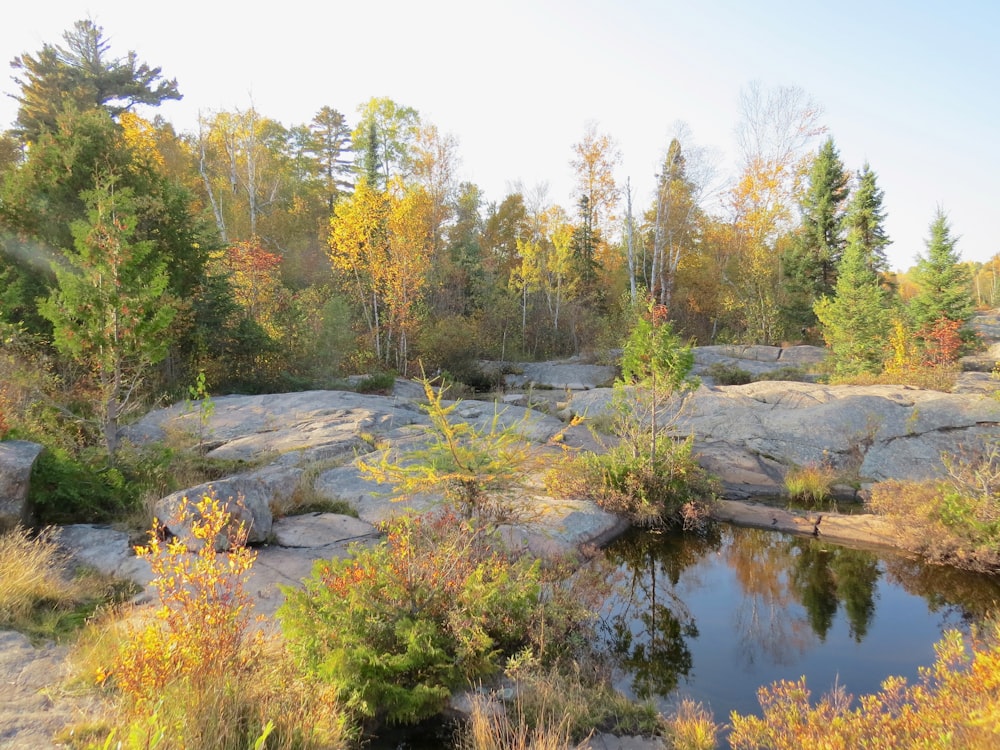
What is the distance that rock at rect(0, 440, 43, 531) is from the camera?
539 cm

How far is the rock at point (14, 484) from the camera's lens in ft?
17.7

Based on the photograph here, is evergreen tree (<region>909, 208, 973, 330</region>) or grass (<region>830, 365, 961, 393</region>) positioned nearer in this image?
grass (<region>830, 365, 961, 393</region>)

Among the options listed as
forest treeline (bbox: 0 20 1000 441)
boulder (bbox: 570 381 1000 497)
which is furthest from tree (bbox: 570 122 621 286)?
boulder (bbox: 570 381 1000 497)

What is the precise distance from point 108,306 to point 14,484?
238 cm

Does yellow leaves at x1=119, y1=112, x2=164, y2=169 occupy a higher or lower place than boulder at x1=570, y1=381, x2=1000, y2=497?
higher

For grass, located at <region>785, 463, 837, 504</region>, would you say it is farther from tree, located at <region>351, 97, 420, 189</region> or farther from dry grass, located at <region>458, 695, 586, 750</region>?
tree, located at <region>351, 97, 420, 189</region>

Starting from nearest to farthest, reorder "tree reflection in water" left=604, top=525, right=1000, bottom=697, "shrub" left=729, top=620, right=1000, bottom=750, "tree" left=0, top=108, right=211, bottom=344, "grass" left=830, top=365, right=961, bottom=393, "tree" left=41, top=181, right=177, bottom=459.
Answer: "shrub" left=729, top=620, right=1000, bottom=750 → "tree reflection in water" left=604, top=525, right=1000, bottom=697 → "tree" left=41, top=181, right=177, bottom=459 → "tree" left=0, top=108, right=211, bottom=344 → "grass" left=830, top=365, right=961, bottom=393

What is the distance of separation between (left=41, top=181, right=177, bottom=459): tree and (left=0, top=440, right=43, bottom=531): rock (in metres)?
1.28

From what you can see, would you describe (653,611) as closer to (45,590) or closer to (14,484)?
(45,590)

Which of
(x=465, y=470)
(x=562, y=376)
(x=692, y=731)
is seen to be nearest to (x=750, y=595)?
(x=692, y=731)

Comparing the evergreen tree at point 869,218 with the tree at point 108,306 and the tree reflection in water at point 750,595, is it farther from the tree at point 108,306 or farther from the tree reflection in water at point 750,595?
the tree at point 108,306

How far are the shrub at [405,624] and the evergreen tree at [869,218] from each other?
26709 millimetres

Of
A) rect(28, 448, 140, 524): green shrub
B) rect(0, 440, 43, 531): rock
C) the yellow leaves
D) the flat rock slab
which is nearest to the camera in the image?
rect(0, 440, 43, 531): rock

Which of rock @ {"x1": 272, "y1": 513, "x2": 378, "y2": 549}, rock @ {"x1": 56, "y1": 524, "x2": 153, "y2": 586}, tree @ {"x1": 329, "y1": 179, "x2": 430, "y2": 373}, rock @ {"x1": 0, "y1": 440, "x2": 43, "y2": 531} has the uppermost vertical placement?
tree @ {"x1": 329, "y1": 179, "x2": 430, "y2": 373}
